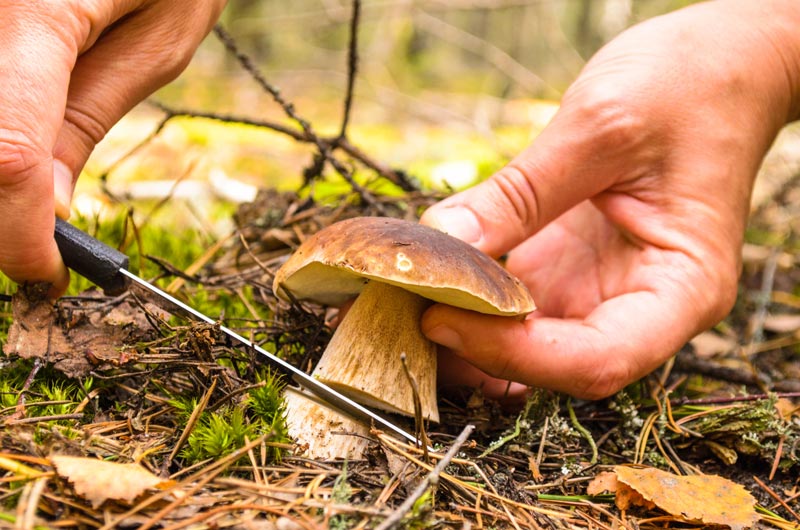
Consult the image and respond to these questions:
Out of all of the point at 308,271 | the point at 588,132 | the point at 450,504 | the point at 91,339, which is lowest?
the point at 450,504

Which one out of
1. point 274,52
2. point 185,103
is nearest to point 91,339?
point 185,103

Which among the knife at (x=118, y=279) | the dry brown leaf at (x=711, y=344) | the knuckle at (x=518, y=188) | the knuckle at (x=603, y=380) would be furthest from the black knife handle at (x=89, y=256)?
the dry brown leaf at (x=711, y=344)

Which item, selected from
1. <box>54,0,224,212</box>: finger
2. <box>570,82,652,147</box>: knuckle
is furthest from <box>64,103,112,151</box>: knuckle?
<box>570,82,652,147</box>: knuckle

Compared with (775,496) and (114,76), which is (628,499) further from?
(114,76)

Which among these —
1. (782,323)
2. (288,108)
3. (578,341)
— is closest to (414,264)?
(578,341)

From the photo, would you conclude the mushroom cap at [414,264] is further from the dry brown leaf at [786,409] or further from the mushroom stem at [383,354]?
the dry brown leaf at [786,409]

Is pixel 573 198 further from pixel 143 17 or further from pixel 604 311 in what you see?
pixel 143 17

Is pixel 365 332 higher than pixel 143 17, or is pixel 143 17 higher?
pixel 143 17
